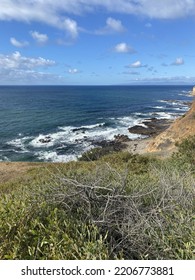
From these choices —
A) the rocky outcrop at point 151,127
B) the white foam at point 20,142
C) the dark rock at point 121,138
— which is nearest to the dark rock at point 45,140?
the white foam at point 20,142

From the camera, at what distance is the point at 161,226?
4.22 m

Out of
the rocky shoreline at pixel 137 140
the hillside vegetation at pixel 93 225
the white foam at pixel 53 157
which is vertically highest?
the hillside vegetation at pixel 93 225

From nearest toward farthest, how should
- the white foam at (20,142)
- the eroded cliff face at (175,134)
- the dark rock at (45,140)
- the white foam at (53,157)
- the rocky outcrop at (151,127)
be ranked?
the eroded cliff face at (175,134) < the white foam at (53,157) < the white foam at (20,142) < the dark rock at (45,140) < the rocky outcrop at (151,127)

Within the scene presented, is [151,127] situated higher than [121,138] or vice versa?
[151,127]

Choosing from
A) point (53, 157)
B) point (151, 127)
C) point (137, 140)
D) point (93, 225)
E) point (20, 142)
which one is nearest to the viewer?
point (93, 225)

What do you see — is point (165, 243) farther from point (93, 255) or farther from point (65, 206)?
point (65, 206)

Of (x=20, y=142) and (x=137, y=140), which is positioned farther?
(x=137, y=140)

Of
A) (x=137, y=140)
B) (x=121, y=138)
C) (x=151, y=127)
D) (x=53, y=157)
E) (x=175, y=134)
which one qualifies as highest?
(x=175, y=134)

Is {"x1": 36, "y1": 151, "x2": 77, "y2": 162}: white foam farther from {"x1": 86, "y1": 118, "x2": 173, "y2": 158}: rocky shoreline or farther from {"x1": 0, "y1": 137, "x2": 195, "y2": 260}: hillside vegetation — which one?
{"x1": 0, "y1": 137, "x2": 195, "y2": 260}: hillside vegetation

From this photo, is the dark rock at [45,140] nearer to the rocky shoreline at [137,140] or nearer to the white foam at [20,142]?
the white foam at [20,142]

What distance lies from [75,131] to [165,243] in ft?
140

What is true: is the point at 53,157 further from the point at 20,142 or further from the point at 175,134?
the point at 175,134

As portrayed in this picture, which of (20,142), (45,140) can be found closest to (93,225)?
(20,142)

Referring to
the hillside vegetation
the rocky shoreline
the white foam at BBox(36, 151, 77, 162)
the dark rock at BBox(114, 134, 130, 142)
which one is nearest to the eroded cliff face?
the rocky shoreline
